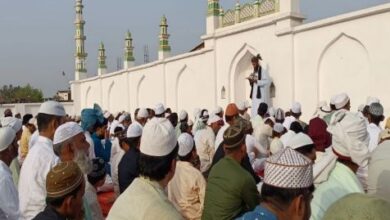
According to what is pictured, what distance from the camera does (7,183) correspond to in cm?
349

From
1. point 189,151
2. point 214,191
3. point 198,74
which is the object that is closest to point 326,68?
point 198,74

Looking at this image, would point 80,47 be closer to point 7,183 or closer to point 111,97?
point 111,97

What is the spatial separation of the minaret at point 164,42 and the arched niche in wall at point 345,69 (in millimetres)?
7435

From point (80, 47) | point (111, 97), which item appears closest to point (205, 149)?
point (111, 97)

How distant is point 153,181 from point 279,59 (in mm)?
9596

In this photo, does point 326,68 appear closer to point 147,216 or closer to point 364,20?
point 364,20

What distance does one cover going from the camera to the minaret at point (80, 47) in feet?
77.7

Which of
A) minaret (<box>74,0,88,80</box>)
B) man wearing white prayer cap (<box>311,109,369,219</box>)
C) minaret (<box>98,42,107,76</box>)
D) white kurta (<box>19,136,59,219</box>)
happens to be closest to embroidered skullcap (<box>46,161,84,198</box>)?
white kurta (<box>19,136,59,219</box>)

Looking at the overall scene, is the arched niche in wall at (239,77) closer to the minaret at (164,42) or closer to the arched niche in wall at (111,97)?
the minaret at (164,42)

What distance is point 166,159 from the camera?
96.7 inches

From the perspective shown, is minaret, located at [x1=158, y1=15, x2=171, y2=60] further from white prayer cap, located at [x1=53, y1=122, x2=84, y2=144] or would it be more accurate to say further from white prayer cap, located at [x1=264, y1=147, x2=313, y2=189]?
white prayer cap, located at [x1=264, y1=147, x2=313, y2=189]

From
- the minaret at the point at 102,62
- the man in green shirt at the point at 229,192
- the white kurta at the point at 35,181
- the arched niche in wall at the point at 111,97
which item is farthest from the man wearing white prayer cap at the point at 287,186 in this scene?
the minaret at the point at 102,62

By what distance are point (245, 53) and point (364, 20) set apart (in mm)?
3891

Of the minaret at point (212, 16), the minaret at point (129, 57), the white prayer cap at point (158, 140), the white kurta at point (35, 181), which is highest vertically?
the minaret at point (212, 16)
